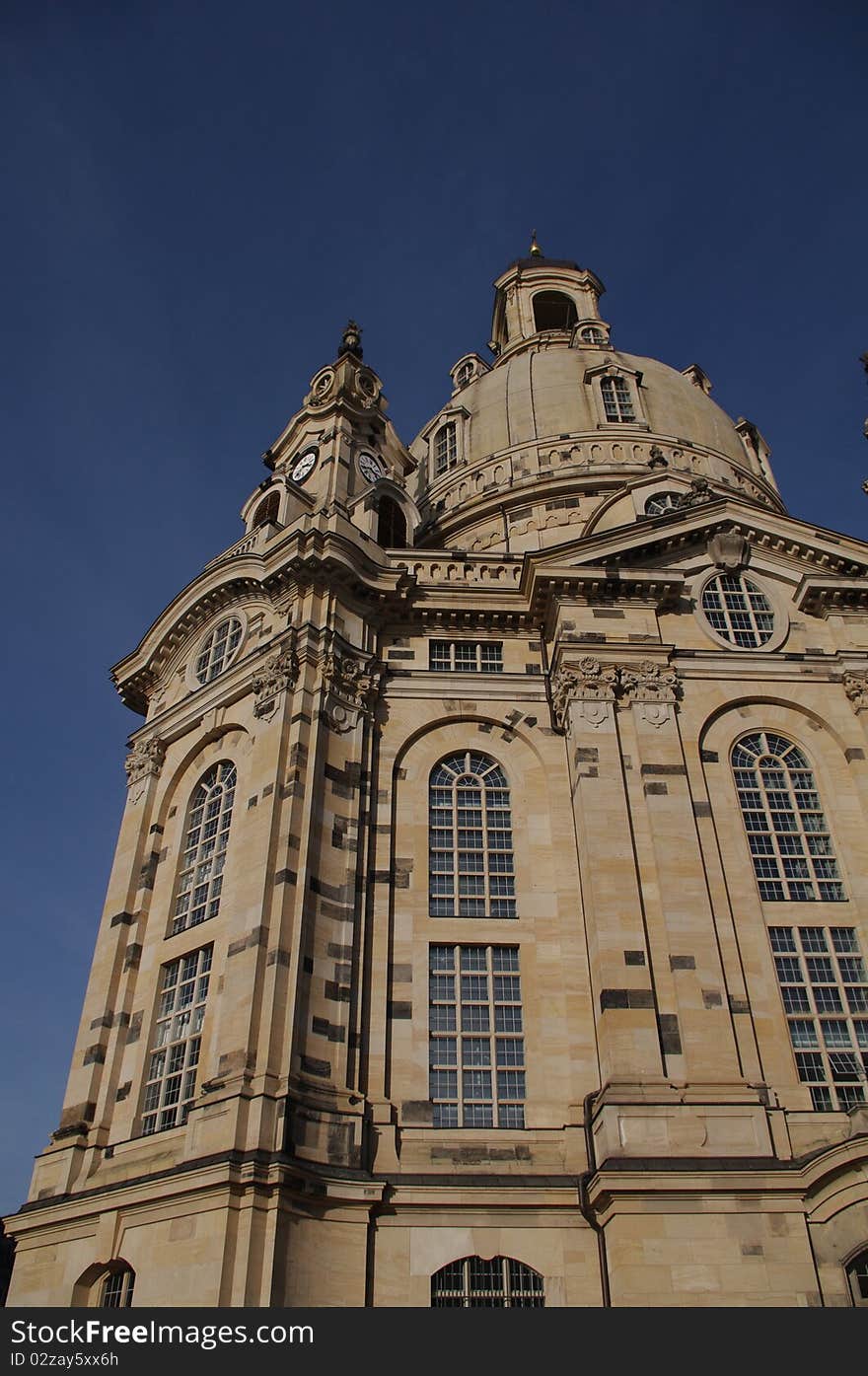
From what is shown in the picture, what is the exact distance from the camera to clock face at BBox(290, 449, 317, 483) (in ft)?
127

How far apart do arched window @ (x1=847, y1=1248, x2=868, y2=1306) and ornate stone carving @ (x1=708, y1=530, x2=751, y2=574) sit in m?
19.8

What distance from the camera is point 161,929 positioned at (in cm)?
2942

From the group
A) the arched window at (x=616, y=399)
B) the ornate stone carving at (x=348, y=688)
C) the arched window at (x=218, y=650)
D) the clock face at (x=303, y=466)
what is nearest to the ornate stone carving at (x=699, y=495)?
the ornate stone carving at (x=348, y=688)

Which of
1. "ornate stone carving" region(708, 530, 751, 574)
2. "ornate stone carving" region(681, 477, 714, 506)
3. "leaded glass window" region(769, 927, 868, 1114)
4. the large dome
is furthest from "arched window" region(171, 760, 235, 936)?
the large dome

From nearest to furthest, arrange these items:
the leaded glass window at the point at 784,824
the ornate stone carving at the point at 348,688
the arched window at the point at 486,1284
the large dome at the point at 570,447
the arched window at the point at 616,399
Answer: the arched window at the point at 486,1284 < the leaded glass window at the point at 784,824 < the ornate stone carving at the point at 348,688 < the large dome at the point at 570,447 < the arched window at the point at 616,399

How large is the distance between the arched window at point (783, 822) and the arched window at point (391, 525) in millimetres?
15285

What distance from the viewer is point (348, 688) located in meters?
30.2

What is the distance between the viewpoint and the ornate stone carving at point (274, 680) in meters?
29.3

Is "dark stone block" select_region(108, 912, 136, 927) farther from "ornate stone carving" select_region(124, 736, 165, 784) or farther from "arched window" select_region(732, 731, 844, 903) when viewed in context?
"arched window" select_region(732, 731, 844, 903)

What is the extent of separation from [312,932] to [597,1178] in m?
8.43

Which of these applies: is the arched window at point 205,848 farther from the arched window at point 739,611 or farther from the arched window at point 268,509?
the arched window at point 739,611

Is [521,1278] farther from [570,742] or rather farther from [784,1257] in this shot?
[570,742]
